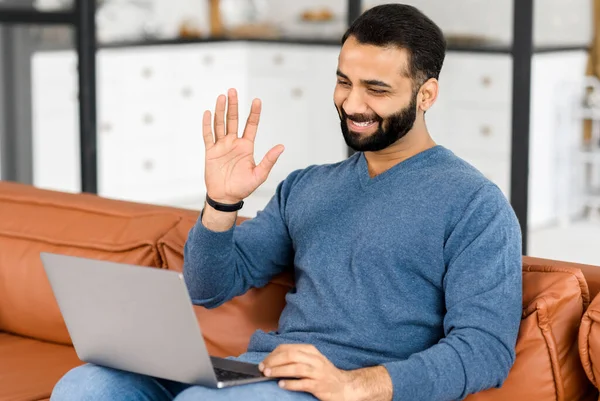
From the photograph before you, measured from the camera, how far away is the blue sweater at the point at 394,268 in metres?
1.68

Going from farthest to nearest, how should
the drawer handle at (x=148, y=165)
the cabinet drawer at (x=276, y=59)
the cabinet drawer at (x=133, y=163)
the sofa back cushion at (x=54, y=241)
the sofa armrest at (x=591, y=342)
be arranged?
the drawer handle at (x=148, y=165), the cabinet drawer at (x=133, y=163), the cabinet drawer at (x=276, y=59), the sofa back cushion at (x=54, y=241), the sofa armrest at (x=591, y=342)

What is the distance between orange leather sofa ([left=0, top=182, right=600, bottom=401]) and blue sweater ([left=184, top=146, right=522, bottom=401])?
8 cm

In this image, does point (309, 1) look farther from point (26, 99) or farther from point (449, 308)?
point (449, 308)

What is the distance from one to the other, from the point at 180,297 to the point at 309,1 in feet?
10.1

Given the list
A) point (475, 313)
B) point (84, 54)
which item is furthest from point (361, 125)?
point (84, 54)

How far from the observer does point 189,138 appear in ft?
17.2

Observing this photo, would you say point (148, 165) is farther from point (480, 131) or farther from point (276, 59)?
point (480, 131)

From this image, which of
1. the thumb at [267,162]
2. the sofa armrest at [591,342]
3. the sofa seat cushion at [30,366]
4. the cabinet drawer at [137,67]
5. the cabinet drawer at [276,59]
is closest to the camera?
the sofa armrest at [591,342]

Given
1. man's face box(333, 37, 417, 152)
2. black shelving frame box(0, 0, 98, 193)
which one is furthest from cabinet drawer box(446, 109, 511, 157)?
man's face box(333, 37, 417, 152)

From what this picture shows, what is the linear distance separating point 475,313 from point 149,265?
32.9 inches

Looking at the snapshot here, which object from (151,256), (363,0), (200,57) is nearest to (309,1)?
(363,0)

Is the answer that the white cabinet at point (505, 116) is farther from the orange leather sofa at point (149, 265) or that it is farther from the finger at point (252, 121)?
the finger at point (252, 121)

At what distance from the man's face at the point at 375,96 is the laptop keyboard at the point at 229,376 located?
442mm

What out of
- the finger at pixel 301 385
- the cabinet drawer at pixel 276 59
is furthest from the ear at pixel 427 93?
the cabinet drawer at pixel 276 59
